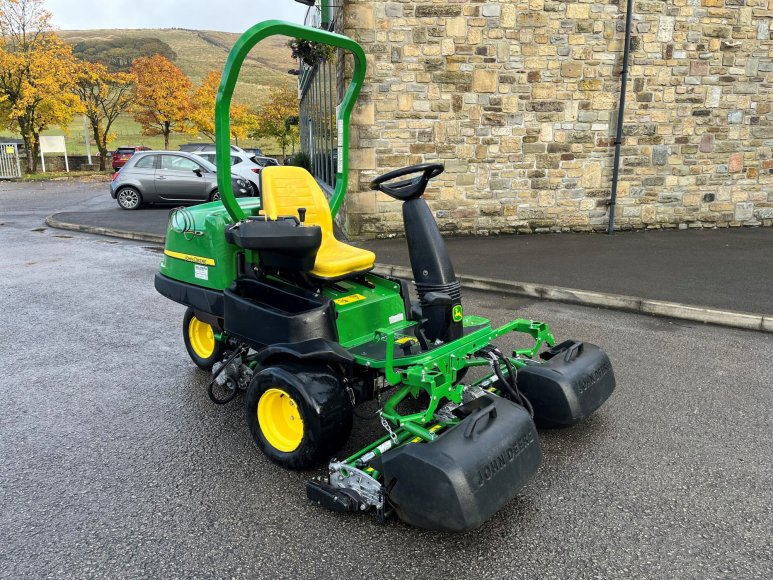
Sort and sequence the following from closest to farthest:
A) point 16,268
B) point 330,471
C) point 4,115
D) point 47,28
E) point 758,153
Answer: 1. point 330,471
2. point 16,268
3. point 758,153
4. point 4,115
5. point 47,28

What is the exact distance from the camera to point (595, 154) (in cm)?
1020

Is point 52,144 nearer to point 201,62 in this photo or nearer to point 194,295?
point 194,295

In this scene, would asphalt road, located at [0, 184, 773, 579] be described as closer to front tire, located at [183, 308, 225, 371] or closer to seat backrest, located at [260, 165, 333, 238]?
front tire, located at [183, 308, 225, 371]

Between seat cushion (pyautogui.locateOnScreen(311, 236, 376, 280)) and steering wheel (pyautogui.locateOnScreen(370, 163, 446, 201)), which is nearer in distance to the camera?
steering wheel (pyautogui.locateOnScreen(370, 163, 446, 201))

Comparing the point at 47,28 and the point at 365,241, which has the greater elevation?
the point at 47,28

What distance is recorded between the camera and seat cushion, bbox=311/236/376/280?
3.44 metres

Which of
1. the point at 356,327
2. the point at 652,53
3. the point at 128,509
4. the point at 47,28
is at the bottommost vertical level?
the point at 128,509

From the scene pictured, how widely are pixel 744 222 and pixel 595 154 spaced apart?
3484 millimetres

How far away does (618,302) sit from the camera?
630cm

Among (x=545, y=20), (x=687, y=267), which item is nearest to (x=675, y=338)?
(x=687, y=267)

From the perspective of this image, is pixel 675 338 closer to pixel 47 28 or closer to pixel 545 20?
pixel 545 20

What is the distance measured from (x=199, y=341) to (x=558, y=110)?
7638 mm

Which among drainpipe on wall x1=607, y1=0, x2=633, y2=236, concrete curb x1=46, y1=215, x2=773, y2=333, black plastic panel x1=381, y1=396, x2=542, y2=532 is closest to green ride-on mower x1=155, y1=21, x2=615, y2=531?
black plastic panel x1=381, y1=396, x2=542, y2=532

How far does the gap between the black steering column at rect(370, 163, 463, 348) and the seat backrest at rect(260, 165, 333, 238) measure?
74cm
